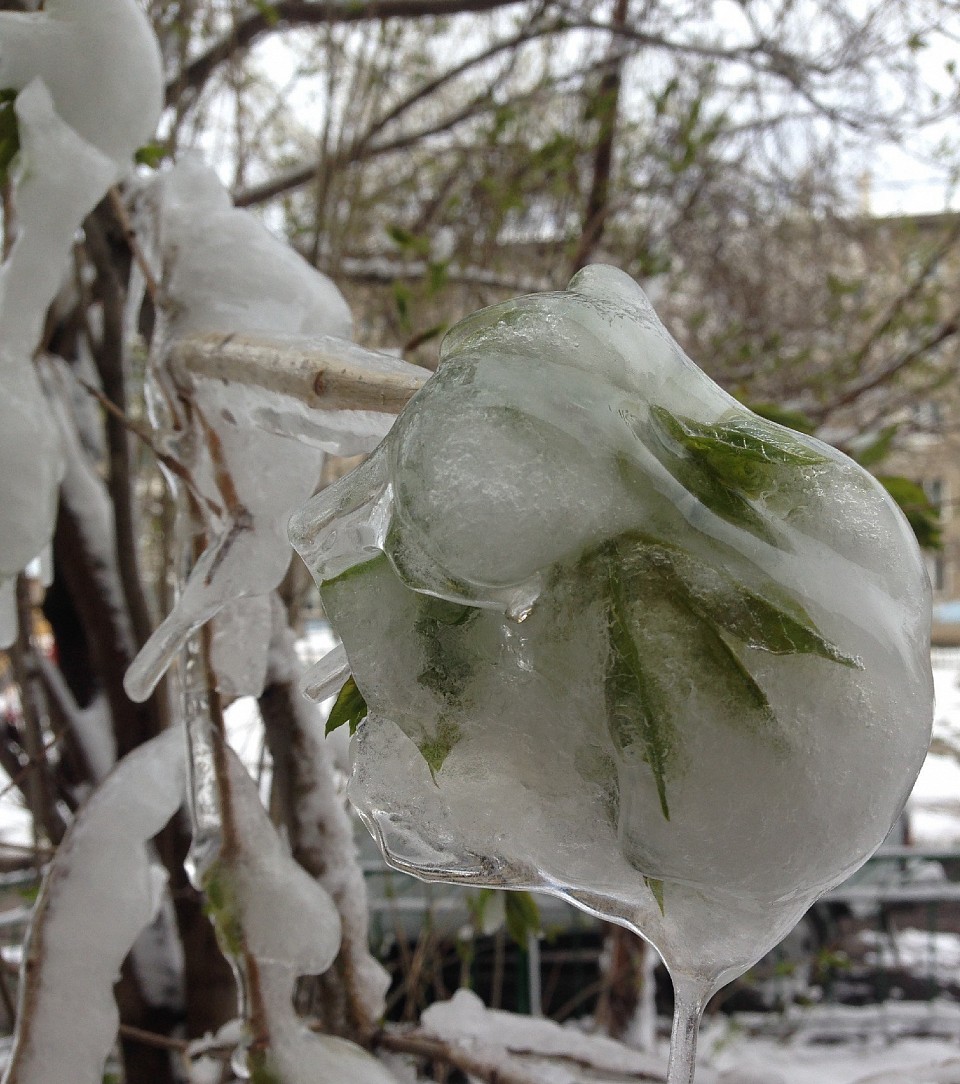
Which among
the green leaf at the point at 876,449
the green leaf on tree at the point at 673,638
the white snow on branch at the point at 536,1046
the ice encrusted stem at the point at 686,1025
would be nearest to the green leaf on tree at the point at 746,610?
the green leaf on tree at the point at 673,638

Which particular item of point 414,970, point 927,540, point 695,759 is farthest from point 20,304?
point 414,970

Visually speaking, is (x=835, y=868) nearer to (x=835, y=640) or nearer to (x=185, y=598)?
(x=835, y=640)

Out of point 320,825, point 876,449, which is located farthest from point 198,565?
point 876,449

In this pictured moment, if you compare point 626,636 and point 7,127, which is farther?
point 7,127

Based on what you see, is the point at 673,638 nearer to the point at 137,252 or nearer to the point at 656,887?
the point at 656,887

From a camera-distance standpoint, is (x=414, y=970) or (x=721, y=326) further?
(x=721, y=326)

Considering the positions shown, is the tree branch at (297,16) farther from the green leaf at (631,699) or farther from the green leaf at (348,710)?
the green leaf at (631,699)
